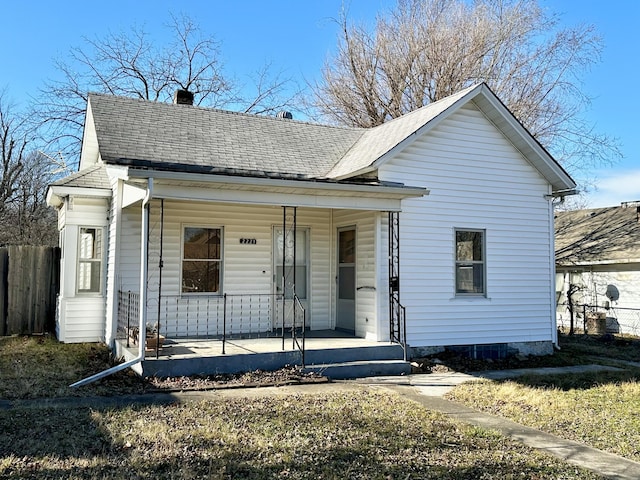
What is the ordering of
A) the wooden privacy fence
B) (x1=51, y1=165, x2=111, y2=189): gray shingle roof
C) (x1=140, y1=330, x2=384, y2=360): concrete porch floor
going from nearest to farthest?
(x1=140, y1=330, x2=384, y2=360): concrete porch floor
(x1=51, y1=165, x2=111, y2=189): gray shingle roof
the wooden privacy fence

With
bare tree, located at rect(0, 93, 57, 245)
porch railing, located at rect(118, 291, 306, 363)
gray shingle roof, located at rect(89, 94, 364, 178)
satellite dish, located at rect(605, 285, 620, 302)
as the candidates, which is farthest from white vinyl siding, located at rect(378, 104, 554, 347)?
bare tree, located at rect(0, 93, 57, 245)

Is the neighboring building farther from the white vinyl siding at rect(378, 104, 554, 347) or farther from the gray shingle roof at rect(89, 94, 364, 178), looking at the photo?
the gray shingle roof at rect(89, 94, 364, 178)

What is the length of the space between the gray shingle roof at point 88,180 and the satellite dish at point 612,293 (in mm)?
17214

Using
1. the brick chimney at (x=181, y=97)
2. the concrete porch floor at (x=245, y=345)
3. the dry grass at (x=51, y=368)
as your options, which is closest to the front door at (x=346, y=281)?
the concrete porch floor at (x=245, y=345)

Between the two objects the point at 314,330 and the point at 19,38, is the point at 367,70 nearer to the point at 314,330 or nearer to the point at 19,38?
the point at 19,38

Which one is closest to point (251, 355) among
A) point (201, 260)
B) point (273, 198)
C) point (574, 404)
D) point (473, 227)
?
point (273, 198)

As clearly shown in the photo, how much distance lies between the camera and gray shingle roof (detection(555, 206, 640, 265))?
19797 millimetres

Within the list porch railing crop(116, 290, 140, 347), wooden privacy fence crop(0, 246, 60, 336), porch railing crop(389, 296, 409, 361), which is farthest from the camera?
wooden privacy fence crop(0, 246, 60, 336)

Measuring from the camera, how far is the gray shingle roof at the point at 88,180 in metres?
10.8

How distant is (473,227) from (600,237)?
1265cm

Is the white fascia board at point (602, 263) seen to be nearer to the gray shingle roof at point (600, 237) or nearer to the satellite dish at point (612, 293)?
the gray shingle roof at point (600, 237)

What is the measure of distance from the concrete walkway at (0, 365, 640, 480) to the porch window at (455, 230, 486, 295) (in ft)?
6.69

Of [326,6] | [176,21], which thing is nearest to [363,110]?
[326,6]

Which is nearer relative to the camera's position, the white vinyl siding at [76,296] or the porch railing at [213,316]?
the porch railing at [213,316]
